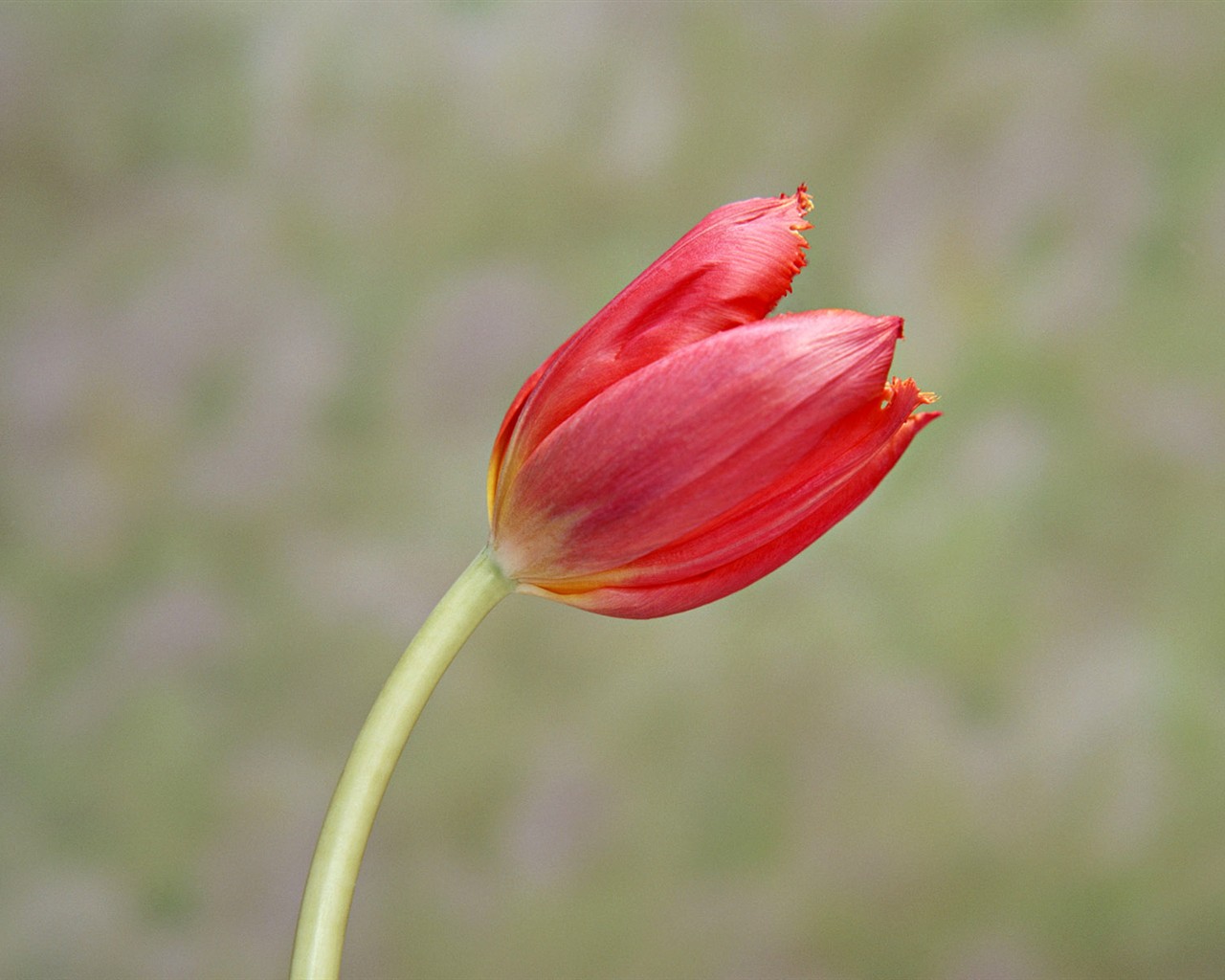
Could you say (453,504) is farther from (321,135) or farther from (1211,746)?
(1211,746)

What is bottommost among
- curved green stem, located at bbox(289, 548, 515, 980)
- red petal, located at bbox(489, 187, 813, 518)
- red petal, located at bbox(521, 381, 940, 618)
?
curved green stem, located at bbox(289, 548, 515, 980)

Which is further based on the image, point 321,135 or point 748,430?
point 321,135

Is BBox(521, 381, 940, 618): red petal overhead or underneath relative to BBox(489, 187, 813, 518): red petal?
underneath

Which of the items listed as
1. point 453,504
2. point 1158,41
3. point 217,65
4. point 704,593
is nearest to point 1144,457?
point 1158,41

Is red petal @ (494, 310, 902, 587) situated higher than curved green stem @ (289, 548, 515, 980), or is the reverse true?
red petal @ (494, 310, 902, 587)
